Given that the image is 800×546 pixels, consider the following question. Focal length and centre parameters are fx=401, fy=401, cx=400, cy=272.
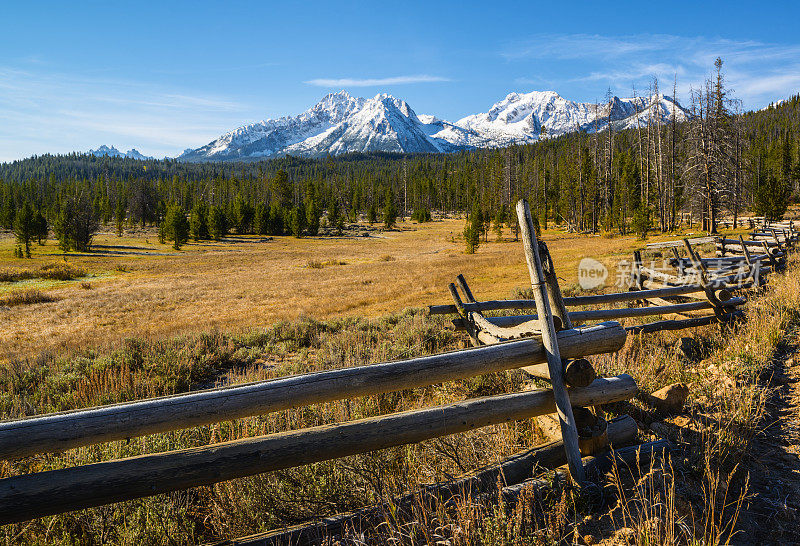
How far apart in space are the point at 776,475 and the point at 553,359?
7.34 feet

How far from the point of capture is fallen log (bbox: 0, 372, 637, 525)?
7.99 ft

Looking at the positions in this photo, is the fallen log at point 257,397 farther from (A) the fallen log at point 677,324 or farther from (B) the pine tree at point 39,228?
(B) the pine tree at point 39,228

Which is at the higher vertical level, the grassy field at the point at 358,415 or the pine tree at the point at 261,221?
the pine tree at the point at 261,221

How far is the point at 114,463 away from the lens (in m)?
2.59

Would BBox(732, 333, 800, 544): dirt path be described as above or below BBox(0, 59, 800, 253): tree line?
below

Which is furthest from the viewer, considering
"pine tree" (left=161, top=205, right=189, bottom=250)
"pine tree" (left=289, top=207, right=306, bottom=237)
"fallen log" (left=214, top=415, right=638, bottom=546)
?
"pine tree" (left=289, top=207, right=306, bottom=237)

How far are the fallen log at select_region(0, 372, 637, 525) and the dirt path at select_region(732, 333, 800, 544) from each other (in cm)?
182

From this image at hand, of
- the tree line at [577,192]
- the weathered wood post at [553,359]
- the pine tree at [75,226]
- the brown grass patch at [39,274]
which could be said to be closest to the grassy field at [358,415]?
the weathered wood post at [553,359]

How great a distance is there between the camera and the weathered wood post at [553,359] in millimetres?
3467

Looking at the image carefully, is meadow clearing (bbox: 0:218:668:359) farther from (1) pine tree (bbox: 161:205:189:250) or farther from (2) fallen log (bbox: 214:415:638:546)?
(1) pine tree (bbox: 161:205:189:250)

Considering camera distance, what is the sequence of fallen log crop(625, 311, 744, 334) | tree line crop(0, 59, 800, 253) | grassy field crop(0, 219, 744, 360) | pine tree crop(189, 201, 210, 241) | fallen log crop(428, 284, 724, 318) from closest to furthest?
fallen log crop(428, 284, 724, 318), fallen log crop(625, 311, 744, 334), grassy field crop(0, 219, 744, 360), tree line crop(0, 59, 800, 253), pine tree crop(189, 201, 210, 241)

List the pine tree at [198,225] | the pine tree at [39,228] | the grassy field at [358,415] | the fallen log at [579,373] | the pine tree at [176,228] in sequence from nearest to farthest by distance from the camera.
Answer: the grassy field at [358,415] < the fallen log at [579,373] < the pine tree at [39,228] < the pine tree at [176,228] < the pine tree at [198,225]

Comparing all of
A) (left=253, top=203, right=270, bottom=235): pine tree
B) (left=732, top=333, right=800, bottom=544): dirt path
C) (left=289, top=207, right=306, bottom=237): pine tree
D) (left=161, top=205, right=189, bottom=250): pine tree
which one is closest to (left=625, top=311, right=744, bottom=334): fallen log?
(left=732, top=333, right=800, bottom=544): dirt path

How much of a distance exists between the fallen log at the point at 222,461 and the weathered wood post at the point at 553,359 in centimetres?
39
